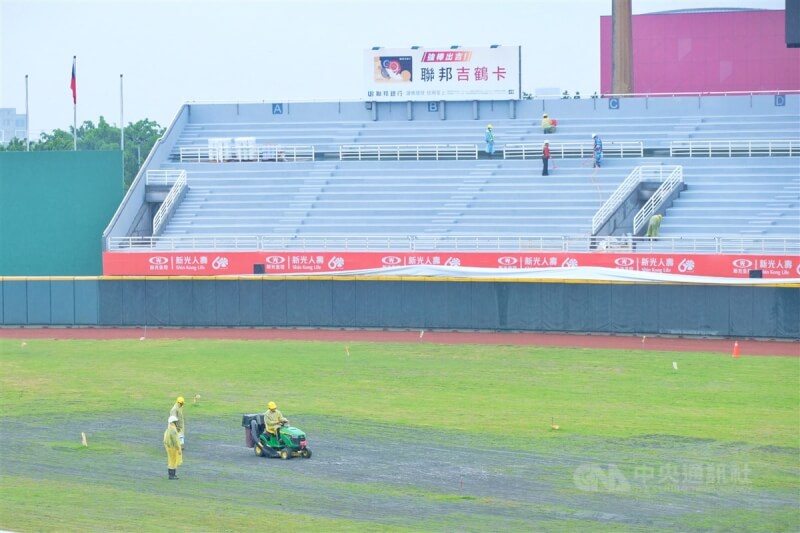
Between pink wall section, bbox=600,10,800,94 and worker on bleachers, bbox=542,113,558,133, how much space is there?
65.9 ft

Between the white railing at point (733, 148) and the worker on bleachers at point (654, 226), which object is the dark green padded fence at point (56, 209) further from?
the white railing at point (733, 148)

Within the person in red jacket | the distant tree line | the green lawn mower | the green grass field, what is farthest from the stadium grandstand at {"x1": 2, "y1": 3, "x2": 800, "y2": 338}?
the distant tree line

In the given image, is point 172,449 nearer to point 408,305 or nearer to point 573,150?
point 408,305

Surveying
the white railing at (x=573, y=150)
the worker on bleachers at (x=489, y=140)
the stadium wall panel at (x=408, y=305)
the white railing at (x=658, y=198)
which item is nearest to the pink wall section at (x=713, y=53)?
the white railing at (x=573, y=150)

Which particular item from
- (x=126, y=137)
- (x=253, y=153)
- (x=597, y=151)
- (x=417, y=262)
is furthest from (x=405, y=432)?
(x=126, y=137)

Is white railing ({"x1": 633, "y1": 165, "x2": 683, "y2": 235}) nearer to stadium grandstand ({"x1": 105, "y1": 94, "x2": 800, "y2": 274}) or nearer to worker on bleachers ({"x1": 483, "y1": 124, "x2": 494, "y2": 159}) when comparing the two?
stadium grandstand ({"x1": 105, "y1": 94, "x2": 800, "y2": 274})

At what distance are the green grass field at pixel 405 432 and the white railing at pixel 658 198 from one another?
1230cm

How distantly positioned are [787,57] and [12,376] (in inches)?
2192

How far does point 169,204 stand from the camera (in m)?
59.1

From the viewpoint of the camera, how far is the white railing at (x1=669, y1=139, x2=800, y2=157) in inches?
2240

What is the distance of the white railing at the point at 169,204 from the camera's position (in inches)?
2298

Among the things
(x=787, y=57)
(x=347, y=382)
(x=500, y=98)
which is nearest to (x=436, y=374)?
(x=347, y=382)

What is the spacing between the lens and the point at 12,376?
37938 mm

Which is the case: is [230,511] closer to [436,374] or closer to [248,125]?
[436,374]
